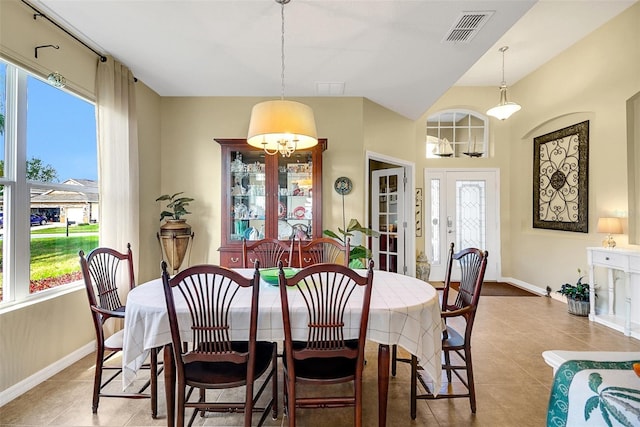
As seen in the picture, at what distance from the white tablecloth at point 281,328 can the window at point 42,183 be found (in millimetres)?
1240

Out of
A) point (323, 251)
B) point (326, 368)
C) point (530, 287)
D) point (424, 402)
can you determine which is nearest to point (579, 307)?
point (530, 287)

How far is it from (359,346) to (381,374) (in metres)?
0.23

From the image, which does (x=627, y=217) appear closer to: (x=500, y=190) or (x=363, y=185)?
(x=500, y=190)

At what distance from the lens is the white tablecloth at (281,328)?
5.24 ft

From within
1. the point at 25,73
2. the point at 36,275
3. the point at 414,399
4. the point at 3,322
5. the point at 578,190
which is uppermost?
the point at 25,73

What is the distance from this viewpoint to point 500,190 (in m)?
5.51

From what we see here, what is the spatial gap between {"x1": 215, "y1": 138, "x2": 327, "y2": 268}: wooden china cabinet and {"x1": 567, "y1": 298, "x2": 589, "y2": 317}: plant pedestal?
3.20 meters

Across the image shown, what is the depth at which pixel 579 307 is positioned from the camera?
376cm

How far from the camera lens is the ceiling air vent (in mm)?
2324

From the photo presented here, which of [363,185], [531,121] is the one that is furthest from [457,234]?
[363,185]

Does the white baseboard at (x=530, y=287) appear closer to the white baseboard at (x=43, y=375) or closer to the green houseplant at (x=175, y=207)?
the green houseplant at (x=175, y=207)

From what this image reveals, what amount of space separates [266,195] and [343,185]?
983 mm

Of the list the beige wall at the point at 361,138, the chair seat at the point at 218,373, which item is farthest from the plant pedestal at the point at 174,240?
the chair seat at the point at 218,373

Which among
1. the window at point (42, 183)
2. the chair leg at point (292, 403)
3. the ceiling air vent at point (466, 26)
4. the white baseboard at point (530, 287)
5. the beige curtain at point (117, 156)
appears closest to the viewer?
the chair leg at point (292, 403)
